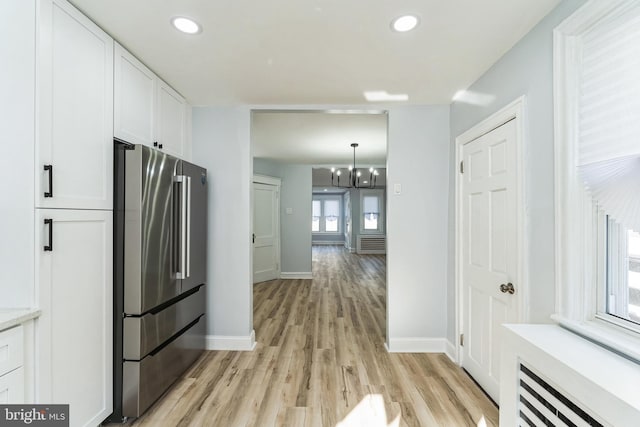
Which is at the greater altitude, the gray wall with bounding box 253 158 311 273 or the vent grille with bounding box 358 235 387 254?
the gray wall with bounding box 253 158 311 273

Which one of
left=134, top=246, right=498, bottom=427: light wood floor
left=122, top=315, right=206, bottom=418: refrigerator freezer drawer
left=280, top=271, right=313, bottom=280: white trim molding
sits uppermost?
left=122, top=315, right=206, bottom=418: refrigerator freezer drawer

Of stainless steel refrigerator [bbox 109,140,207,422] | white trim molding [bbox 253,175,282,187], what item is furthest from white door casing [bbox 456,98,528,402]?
white trim molding [bbox 253,175,282,187]

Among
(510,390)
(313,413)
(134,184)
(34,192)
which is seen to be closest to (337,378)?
(313,413)

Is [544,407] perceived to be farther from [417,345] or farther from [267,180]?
[267,180]

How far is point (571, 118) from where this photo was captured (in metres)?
1.45

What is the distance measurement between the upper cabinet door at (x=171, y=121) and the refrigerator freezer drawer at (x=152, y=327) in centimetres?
129

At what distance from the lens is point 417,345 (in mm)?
2982

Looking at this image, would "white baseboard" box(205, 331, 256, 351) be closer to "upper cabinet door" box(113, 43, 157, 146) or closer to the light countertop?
the light countertop

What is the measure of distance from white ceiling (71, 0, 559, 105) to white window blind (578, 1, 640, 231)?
41 cm

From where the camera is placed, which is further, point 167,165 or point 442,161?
point 442,161

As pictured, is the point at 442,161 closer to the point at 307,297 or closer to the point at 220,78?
the point at 220,78

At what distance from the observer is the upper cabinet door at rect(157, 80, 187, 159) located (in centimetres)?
247

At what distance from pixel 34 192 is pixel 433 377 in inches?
113

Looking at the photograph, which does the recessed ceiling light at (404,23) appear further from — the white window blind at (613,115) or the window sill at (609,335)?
the window sill at (609,335)
